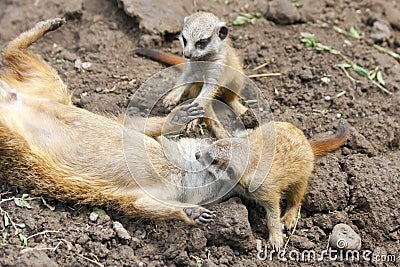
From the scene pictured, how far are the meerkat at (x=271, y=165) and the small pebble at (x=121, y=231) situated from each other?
2.67 ft

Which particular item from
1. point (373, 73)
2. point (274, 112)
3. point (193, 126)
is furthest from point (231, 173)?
point (373, 73)

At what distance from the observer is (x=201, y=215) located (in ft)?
16.1

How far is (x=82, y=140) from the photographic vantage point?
5086mm

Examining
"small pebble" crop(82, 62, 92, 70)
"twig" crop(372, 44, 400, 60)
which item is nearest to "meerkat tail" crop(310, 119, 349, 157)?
"twig" crop(372, 44, 400, 60)

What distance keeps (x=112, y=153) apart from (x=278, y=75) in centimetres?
206

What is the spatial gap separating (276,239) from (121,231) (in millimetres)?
1175

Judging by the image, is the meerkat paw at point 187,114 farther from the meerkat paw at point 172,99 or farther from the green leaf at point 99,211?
the green leaf at point 99,211

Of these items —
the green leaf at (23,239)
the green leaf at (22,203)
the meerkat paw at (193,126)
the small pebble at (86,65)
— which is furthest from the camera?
the small pebble at (86,65)

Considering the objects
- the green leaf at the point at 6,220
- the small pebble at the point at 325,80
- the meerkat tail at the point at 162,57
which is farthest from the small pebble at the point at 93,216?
the small pebble at the point at 325,80

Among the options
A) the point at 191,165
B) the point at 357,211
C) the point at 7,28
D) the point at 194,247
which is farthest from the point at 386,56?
the point at 7,28

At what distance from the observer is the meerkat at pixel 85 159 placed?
4855 millimetres

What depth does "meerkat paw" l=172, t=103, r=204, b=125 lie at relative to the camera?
5.41 m

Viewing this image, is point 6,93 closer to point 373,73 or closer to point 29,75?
point 29,75

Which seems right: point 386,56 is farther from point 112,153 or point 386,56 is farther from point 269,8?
point 112,153
